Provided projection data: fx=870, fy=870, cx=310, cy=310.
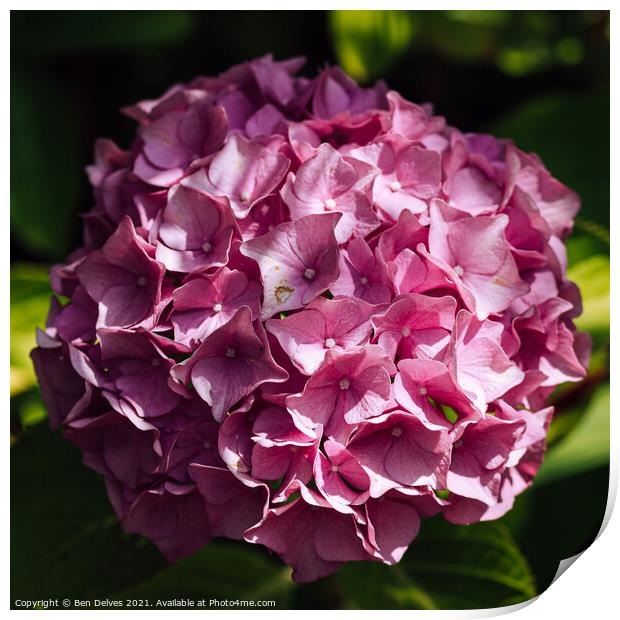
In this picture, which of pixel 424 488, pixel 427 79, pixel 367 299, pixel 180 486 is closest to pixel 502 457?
pixel 424 488

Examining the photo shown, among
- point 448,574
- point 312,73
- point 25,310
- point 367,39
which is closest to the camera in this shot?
point 448,574

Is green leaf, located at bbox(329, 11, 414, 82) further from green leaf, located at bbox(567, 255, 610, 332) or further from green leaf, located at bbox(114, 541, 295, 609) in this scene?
green leaf, located at bbox(114, 541, 295, 609)

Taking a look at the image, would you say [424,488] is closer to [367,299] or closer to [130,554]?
[367,299]

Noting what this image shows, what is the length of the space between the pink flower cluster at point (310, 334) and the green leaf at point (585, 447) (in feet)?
1.25

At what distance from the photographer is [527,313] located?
889 mm

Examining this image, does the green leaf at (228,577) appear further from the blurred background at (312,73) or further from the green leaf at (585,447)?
the green leaf at (585,447)

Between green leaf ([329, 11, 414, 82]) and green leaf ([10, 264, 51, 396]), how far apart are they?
595 millimetres

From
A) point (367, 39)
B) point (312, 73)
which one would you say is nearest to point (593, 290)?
point (367, 39)

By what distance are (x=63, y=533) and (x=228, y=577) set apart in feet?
0.78

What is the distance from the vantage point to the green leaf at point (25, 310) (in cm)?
128

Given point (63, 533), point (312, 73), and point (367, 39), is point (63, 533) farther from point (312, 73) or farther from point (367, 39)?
point (312, 73)

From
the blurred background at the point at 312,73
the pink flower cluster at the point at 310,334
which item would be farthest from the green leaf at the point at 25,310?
the pink flower cluster at the point at 310,334

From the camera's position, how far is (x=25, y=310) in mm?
1295

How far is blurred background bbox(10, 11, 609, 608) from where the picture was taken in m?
1.07
